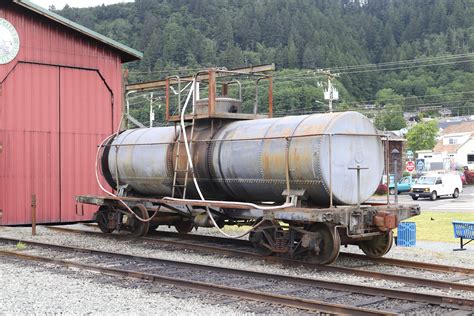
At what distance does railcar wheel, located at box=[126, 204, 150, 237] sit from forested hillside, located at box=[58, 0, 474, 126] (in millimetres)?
67534

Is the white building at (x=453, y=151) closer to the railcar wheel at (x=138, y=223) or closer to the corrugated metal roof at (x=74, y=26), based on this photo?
the corrugated metal roof at (x=74, y=26)

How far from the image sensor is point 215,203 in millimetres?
12570

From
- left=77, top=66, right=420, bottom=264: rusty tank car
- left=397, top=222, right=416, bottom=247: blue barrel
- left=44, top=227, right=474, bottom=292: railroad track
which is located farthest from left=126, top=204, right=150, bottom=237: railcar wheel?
left=397, top=222, right=416, bottom=247: blue barrel

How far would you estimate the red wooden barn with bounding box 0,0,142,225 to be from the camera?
18734mm

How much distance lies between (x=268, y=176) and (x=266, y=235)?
1.21m

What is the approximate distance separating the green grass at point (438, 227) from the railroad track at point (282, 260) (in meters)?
7.22

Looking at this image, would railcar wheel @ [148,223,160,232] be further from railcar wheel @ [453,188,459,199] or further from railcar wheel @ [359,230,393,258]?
railcar wheel @ [453,188,459,199]

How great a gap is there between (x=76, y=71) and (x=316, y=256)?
12372mm

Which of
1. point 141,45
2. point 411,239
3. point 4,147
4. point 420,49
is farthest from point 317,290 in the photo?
point 420,49

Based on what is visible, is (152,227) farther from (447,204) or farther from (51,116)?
(447,204)

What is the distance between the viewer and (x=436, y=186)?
44.6 m

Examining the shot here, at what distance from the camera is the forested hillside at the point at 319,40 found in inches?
4195

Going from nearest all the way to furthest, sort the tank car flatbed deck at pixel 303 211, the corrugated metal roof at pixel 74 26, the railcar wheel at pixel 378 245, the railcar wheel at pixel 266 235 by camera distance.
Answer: the tank car flatbed deck at pixel 303 211
the railcar wheel at pixel 266 235
the railcar wheel at pixel 378 245
the corrugated metal roof at pixel 74 26

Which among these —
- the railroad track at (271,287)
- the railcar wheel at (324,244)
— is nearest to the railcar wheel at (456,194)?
the railcar wheel at (324,244)
